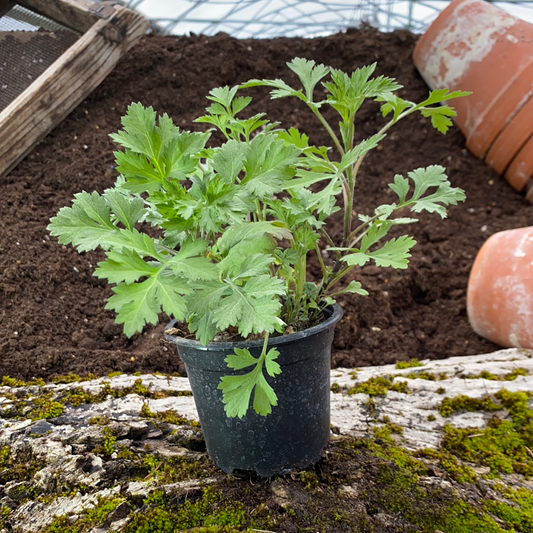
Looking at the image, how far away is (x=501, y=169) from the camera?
3.49 metres

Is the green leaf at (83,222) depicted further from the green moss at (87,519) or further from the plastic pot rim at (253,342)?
the green moss at (87,519)

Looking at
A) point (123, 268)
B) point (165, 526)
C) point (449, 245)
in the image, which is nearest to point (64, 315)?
point (165, 526)

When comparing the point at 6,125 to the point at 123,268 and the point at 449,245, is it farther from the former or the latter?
the point at 449,245

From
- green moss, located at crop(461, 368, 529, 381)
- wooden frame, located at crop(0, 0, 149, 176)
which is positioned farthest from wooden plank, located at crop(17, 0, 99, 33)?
green moss, located at crop(461, 368, 529, 381)

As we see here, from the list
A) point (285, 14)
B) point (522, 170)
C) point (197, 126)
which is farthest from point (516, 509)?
point (285, 14)

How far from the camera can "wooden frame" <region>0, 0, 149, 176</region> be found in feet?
8.80

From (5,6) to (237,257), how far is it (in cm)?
283

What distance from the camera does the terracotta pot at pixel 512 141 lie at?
10.6 ft

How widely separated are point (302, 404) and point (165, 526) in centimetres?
39

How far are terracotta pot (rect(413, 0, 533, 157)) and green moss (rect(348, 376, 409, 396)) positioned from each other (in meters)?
2.43

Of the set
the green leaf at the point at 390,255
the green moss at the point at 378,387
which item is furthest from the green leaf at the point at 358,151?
the green moss at the point at 378,387

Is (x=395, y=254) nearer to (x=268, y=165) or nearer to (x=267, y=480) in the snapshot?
(x=268, y=165)

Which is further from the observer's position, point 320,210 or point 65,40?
point 65,40

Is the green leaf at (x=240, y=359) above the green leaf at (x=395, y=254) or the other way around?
the other way around
